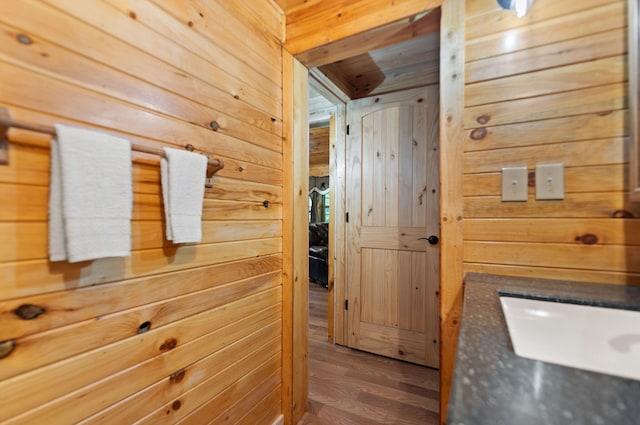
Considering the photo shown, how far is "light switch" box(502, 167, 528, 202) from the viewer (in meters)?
1.01

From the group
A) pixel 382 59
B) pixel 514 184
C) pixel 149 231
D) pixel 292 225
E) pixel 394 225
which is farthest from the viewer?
pixel 394 225

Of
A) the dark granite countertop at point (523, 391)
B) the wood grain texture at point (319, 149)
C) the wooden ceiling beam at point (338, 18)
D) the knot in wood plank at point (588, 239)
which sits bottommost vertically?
the dark granite countertop at point (523, 391)

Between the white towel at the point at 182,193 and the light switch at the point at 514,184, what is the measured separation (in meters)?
1.14

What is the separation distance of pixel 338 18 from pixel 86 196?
1376 millimetres

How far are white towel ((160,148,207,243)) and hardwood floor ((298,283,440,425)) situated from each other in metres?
1.45

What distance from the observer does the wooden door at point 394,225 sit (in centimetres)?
216

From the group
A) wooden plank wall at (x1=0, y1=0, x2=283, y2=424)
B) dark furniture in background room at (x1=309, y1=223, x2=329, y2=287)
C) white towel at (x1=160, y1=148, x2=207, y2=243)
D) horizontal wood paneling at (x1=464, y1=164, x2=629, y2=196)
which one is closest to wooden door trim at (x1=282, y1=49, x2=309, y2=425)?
wooden plank wall at (x1=0, y1=0, x2=283, y2=424)

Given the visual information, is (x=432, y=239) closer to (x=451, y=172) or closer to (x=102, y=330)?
(x=451, y=172)

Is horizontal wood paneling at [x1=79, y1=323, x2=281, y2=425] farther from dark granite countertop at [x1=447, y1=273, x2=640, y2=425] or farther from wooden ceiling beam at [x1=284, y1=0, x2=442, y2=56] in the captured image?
wooden ceiling beam at [x1=284, y1=0, x2=442, y2=56]

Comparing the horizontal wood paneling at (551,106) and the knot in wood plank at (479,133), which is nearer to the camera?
the horizontal wood paneling at (551,106)

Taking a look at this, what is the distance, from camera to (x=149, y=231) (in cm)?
90

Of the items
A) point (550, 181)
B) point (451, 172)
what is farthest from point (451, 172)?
point (550, 181)

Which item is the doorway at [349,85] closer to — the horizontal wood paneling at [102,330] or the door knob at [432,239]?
the door knob at [432,239]

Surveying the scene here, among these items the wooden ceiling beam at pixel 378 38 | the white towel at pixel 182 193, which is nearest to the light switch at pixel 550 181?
the wooden ceiling beam at pixel 378 38
